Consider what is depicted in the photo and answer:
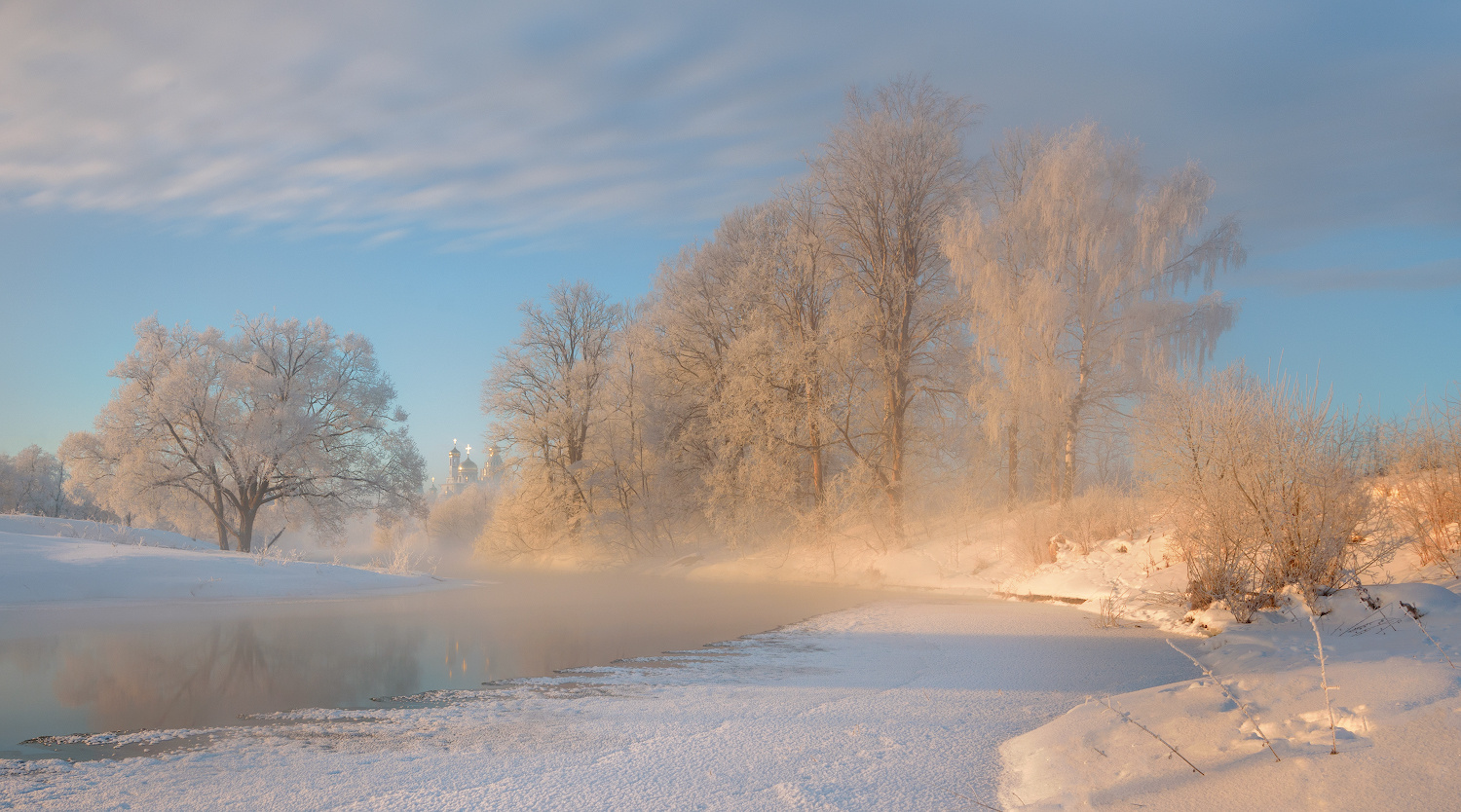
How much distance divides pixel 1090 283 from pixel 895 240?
4.55 m

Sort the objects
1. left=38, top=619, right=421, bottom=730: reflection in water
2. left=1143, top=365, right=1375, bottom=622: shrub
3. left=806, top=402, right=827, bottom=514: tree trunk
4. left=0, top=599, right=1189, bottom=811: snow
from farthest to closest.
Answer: left=806, top=402, right=827, bottom=514: tree trunk
left=1143, top=365, right=1375, bottom=622: shrub
left=38, top=619, right=421, bottom=730: reflection in water
left=0, top=599, right=1189, bottom=811: snow

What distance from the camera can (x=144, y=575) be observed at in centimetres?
1047

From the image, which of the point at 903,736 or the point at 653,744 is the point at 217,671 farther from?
the point at 903,736

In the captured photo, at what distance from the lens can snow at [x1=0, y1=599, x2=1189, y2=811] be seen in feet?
10.6

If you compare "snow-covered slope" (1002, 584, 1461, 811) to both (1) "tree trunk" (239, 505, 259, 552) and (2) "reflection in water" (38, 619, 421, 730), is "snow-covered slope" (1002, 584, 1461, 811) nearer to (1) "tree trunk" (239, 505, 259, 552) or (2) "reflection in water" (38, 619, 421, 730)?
(2) "reflection in water" (38, 619, 421, 730)

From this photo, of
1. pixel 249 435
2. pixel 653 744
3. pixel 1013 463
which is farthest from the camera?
pixel 249 435

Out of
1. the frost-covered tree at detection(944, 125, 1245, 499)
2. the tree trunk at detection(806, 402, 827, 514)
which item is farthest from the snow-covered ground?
the tree trunk at detection(806, 402, 827, 514)

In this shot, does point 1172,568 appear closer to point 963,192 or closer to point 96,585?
point 963,192

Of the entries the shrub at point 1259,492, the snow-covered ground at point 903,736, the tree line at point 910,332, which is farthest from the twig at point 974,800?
the tree line at point 910,332

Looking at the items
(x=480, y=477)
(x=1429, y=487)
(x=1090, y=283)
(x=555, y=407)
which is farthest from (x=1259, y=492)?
(x=480, y=477)

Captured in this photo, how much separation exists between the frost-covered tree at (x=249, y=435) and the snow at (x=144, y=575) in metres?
10.6

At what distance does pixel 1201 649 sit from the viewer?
6695mm

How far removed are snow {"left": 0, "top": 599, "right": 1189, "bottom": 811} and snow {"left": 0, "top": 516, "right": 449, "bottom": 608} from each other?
7.49m

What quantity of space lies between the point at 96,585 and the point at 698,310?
50.0 ft
